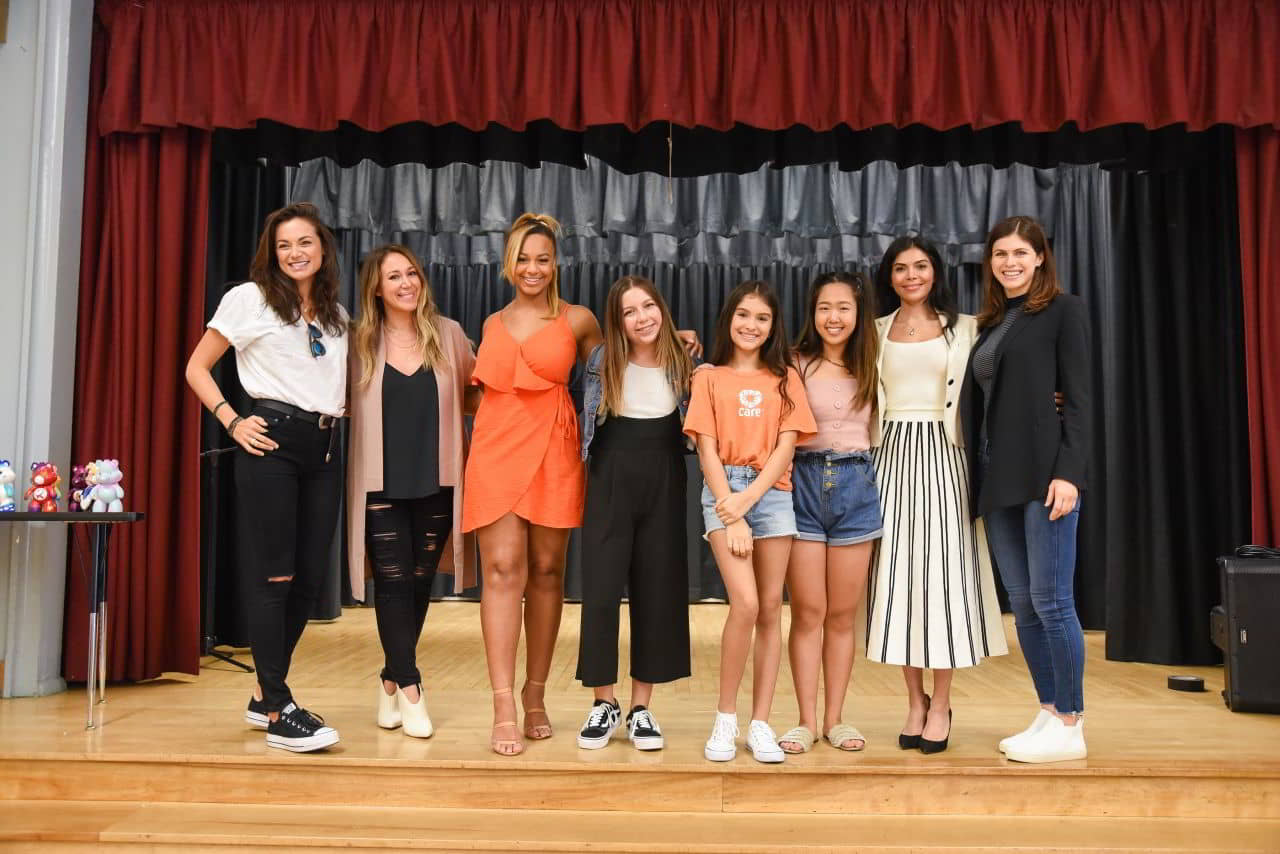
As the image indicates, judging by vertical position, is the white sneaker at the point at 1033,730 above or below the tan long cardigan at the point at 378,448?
below

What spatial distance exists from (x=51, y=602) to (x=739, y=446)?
2.55 m

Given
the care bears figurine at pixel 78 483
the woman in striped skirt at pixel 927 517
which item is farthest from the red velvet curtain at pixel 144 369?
the woman in striped skirt at pixel 927 517

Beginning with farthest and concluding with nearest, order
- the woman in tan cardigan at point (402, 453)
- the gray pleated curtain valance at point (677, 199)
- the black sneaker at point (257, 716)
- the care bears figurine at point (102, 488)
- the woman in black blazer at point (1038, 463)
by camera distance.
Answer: the gray pleated curtain valance at point (677, 199) < the care bears figurine at point (102, 488) < the black sneaker at point (257, 716) < the woman in tan cardigan at point (402, 453) < the woman in black blazer at point (1038, 463)

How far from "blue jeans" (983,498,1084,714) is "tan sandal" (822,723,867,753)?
1.63 feet

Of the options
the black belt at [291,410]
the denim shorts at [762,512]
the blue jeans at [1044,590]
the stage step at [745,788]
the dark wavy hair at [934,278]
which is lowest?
the stage step at [745,788]

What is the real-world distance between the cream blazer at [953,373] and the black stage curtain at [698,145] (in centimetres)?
144

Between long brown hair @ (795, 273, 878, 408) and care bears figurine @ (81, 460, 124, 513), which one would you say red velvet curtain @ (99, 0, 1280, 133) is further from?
care bears figurine @ (81, 460, 124, 513)

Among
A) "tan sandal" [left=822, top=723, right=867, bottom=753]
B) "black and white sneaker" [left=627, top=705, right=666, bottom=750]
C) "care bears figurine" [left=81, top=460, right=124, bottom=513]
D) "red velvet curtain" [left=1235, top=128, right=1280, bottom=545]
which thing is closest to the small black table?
"care bears figurine" [left=81, top=460, right=124, bottom=513]

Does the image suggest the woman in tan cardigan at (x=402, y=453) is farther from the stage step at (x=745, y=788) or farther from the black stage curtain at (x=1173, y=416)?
the black stage curtain at (x=1173, y=416)

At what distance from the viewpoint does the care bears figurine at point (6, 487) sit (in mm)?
3215

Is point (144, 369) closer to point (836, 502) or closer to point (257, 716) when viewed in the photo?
point (257, 716)

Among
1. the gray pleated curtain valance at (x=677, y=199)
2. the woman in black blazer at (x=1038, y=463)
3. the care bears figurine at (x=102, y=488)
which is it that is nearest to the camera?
the woman in black blazer at (x=1038, y=463)

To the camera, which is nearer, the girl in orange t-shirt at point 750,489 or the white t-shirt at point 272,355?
the girl in orange t-shirt at point 750,489

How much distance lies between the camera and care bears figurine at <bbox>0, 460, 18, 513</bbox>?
10.5 ft
